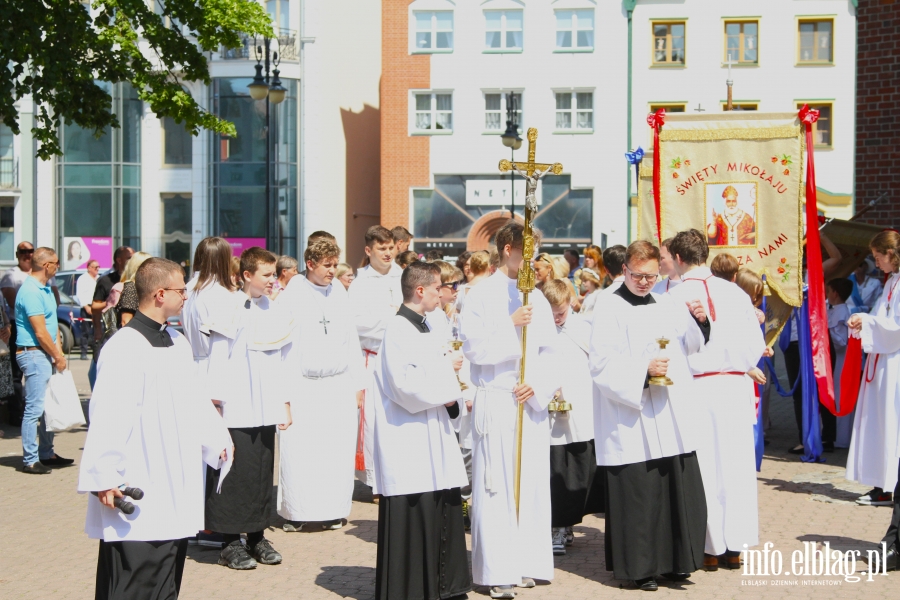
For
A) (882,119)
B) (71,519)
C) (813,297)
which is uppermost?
(882,119)

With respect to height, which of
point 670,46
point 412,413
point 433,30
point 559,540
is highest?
point 433,30

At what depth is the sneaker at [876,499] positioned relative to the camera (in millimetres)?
8945

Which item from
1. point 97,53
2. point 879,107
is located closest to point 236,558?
point 97,53

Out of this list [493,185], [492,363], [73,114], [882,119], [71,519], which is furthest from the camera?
[493,185]

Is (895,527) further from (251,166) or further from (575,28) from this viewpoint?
(251,166)

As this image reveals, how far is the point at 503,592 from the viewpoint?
639 cm

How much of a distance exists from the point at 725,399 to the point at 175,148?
121 ft

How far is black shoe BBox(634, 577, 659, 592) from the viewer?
21.4 feet

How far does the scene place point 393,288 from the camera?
30.6 ft

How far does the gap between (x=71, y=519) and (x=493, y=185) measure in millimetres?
30532

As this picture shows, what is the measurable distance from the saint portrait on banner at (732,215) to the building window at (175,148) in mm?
33310

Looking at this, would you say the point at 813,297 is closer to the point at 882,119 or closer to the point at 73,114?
the point at 882,119

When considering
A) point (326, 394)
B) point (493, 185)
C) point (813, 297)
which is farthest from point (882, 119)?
point (493, 185)

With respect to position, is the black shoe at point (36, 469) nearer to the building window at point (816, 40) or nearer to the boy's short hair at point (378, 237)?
the boy's short hair at point (378, 237)
